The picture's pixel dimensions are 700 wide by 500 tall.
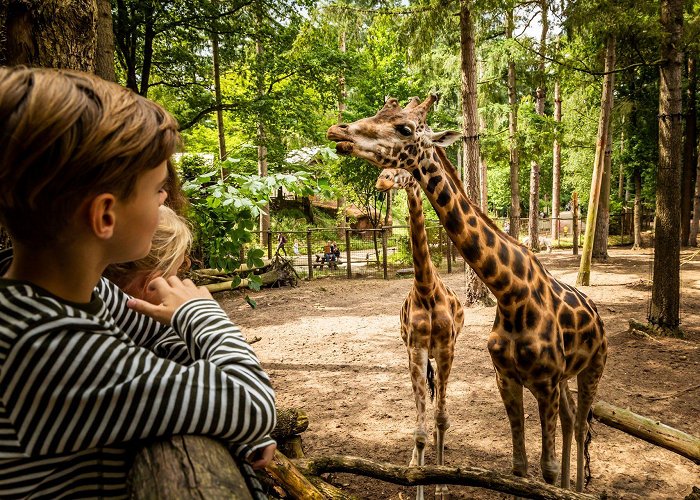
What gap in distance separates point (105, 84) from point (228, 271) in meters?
2.83

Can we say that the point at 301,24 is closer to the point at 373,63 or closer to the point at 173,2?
the point at 173,2

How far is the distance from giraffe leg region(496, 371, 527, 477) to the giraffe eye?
1.55 metres

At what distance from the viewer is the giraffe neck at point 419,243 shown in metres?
3.27

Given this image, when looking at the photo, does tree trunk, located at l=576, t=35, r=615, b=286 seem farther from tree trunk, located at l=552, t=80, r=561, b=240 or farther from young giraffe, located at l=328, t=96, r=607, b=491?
young giraffe, located at l=328, t=96, r=607, b=491

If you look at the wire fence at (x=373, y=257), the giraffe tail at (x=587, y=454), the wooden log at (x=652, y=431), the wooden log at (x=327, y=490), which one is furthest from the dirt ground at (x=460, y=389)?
the wire fence at (x=373, y=257)

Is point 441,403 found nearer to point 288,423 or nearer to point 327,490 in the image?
point 288,423

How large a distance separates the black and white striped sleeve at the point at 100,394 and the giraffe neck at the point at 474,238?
1950mm

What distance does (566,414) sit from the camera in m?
3.19

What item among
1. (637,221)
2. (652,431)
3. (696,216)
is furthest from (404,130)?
(637,221)

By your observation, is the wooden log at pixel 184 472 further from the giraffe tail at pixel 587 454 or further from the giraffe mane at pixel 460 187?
the giraffe tail at pixel 587 454

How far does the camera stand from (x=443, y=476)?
2.36 m

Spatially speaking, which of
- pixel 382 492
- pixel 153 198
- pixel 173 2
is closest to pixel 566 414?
pixel 382 492

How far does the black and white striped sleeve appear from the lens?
76cm

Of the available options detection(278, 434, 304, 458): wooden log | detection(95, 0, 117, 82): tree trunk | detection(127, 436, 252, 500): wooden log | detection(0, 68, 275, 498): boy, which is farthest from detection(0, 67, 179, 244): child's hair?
detection(95, 0, 117, 82): tree trunk
